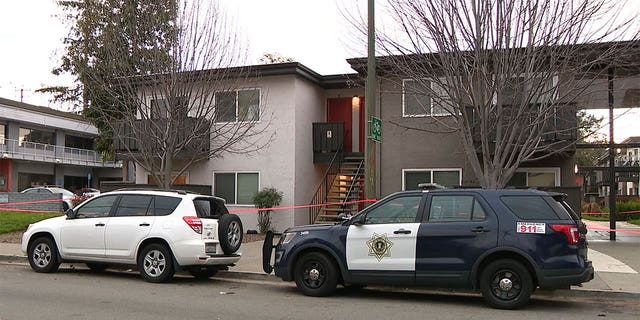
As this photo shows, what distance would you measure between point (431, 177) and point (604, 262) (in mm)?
6217

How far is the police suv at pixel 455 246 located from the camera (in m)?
7.80

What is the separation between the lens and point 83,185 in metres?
54.7

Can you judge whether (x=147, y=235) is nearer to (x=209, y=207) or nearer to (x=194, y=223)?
(x=194, y=223)

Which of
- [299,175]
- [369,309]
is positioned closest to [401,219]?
[369,309]

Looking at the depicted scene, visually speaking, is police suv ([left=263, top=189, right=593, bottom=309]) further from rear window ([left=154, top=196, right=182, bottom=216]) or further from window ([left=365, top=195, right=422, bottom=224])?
rear window ([left=154, top=196, right=182, bottom=216])

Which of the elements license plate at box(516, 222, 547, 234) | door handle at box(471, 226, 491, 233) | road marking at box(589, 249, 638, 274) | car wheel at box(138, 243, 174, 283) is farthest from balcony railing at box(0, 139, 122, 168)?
license plate at box(516, 222, 547, 234)

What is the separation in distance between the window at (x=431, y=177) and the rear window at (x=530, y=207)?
8718 mm

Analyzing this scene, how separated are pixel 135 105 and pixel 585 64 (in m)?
10.7

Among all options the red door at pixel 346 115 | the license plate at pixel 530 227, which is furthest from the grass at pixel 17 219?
the license plate at pixel 530 227

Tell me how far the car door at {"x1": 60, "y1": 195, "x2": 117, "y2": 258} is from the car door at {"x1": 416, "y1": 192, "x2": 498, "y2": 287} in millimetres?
5986

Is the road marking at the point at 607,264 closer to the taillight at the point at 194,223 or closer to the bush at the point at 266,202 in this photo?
the taillight at the point at 194,223

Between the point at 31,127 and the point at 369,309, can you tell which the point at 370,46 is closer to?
the point at 369,309

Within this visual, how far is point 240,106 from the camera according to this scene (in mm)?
18844

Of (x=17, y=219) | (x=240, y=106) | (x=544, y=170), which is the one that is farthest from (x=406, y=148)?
(x=17, y=219)
